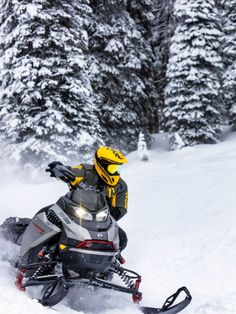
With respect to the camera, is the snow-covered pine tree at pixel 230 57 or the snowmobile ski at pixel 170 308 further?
the snow-covered pine tree at pixel 230 57

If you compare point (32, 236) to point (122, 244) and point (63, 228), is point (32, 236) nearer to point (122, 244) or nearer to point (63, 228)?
point (63, 228)

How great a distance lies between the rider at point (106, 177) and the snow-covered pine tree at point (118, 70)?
13.0 metres

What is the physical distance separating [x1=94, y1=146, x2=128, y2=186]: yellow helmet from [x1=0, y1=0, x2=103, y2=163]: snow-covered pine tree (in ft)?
26.2

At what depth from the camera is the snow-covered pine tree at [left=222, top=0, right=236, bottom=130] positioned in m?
18.1

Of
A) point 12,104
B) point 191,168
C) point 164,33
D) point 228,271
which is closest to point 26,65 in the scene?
point 12,104

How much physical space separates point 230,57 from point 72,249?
1652 cm

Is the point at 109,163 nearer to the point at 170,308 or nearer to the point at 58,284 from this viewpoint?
the point at 58,284

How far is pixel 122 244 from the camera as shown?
17.5ft

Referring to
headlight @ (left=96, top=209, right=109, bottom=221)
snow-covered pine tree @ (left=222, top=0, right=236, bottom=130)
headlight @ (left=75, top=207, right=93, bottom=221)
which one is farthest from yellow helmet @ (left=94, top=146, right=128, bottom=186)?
snow-covered pine tree @ (left=222, top=0, right=236, bottom=130)

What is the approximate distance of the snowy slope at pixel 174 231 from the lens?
4.81 m

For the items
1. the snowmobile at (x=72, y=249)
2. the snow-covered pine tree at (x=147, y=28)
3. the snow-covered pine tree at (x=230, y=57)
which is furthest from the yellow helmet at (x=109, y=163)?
the snow-covered pine tree at (x=147, y=28)

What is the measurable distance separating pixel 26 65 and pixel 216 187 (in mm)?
7204

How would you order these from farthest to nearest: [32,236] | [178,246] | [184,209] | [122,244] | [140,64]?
[140,64] < [184,209] < [178,246] < [122,244] < [32,236]

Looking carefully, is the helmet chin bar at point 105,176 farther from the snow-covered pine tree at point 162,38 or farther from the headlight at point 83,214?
the snow-covered pine tree at point 162,38
